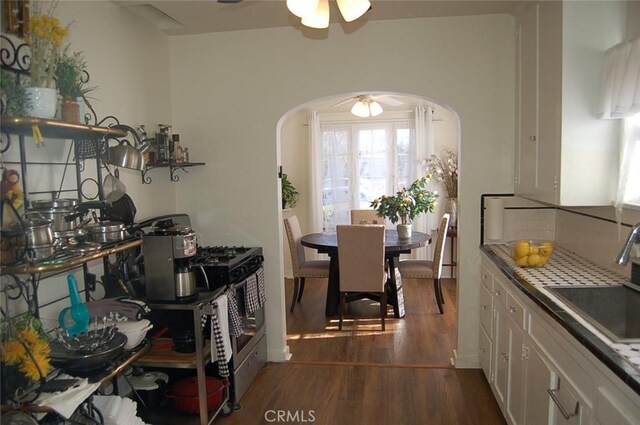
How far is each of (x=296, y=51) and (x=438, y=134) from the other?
324 cm

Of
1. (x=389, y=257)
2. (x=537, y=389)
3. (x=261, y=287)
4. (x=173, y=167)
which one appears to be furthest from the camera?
(x=389, y=257)

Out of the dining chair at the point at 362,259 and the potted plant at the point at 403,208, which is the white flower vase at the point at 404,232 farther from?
the dining chair at the point at 362,259

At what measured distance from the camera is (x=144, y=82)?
3.05 metres

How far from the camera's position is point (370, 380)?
3146 millimetres

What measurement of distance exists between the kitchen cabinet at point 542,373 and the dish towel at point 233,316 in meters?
1.54

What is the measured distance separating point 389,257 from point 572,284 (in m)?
2.33

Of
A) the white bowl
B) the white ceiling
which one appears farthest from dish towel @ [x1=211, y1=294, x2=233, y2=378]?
the white ceiling

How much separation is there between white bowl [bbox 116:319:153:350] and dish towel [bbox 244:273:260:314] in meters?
0.86

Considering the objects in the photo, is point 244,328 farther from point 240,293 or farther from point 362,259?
point 362,259

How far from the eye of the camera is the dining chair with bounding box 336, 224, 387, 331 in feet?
13.1

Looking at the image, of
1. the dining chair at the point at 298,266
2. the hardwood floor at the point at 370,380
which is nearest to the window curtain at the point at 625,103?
the hardwood floor at the point at 370,380

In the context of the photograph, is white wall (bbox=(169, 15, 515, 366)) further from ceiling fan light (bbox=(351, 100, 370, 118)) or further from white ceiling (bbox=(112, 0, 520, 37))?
ceiling fan light (bbox=(351, 100, 370, 118))

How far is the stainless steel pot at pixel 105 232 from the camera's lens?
81.0 inches
